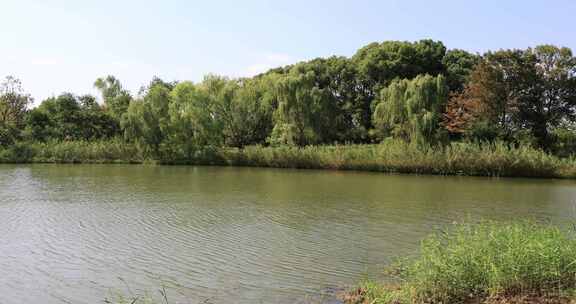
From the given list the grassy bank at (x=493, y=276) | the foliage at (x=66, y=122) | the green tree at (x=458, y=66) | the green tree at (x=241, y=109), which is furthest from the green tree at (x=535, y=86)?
the foliage at (x=66, y=122)

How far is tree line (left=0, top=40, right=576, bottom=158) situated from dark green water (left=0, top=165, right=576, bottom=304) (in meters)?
10.1

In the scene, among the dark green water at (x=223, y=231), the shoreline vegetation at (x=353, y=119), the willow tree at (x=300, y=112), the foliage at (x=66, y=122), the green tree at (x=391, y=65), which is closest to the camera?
the dark green water at (x=223, y=231)

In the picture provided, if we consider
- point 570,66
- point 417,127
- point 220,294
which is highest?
point 570,66

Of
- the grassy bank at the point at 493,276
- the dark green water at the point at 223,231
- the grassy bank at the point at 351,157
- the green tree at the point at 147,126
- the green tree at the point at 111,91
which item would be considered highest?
the green tree at the point at 111,91

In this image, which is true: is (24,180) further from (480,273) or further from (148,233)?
(480,273)

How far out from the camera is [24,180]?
24.8 meters

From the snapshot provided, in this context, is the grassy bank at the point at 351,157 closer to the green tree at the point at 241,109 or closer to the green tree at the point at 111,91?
the green tree at the point at 241,109

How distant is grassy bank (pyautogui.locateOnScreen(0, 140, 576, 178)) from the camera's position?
89.8 feet

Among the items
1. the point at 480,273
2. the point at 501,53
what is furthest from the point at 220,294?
the point at 501,53

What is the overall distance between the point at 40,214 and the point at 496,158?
22.3 metres

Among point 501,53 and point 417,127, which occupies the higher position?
point 501,53

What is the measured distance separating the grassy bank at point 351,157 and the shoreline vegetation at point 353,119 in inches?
2.8

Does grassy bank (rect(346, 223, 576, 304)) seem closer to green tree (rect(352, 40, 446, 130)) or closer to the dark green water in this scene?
the dark green water

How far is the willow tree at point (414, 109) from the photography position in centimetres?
3164
